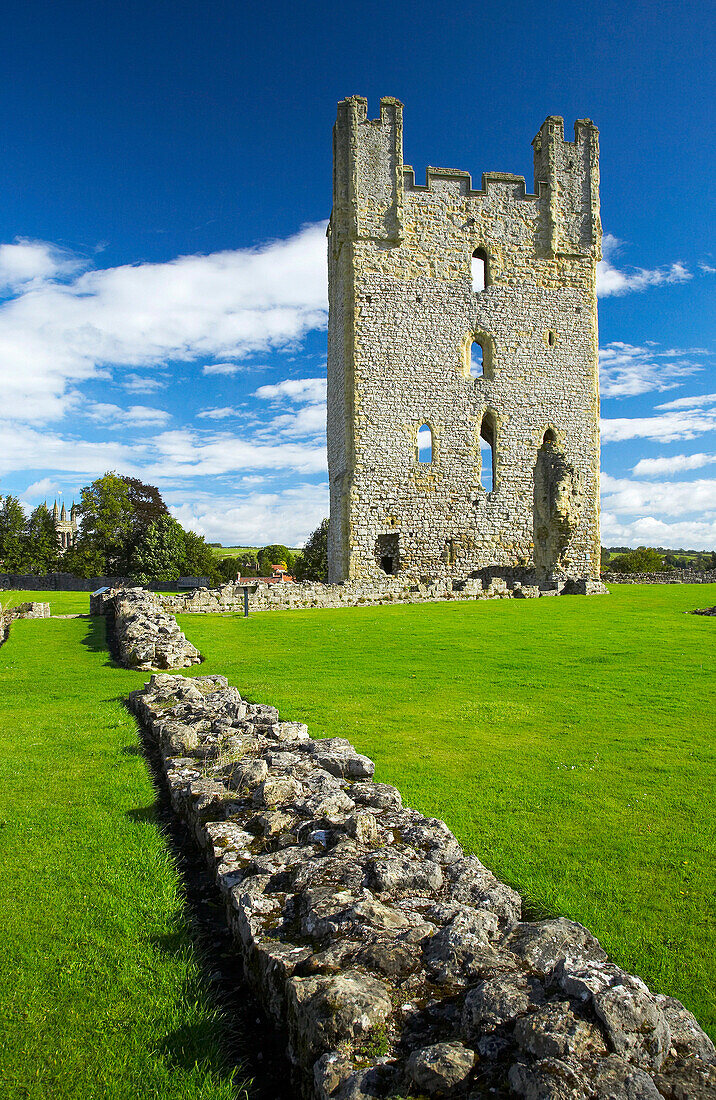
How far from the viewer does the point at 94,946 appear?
113 inches

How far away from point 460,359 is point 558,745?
73.0 ft

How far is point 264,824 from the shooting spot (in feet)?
11.4

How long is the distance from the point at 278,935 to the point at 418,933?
1.84 ft

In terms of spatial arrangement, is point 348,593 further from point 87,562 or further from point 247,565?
point 247,565

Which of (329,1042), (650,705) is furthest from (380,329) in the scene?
(329,1042)

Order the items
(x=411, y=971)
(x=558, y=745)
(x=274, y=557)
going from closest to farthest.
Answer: (x=411, y=971) < (x=558, y=745) < (x=274, y=557)

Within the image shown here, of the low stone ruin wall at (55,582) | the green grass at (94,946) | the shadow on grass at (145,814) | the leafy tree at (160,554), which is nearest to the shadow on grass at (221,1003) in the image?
the green grass at (94,946)

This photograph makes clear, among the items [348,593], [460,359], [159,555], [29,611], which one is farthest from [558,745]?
[159,555]

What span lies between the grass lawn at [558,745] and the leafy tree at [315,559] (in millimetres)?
40621

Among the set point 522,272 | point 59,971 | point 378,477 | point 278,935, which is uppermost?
point 522,272

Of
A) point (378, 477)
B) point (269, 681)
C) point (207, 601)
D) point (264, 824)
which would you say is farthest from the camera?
point (378, 477)

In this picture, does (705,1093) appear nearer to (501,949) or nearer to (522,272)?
(501,949)

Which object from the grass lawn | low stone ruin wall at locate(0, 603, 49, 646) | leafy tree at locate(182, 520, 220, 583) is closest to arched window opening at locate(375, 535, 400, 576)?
the grass lawn

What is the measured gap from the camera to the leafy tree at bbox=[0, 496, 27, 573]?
179 feet
